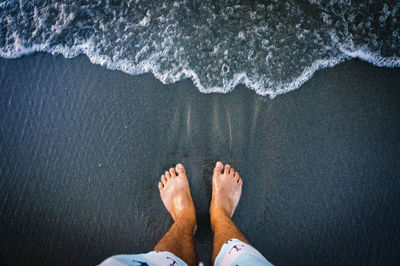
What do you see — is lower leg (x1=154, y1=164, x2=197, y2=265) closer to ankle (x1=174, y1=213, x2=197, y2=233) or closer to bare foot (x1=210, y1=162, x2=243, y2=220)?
ankle (x1=174, y1=213, x2=197, y2=233)

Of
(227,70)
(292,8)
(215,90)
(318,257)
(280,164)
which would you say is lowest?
(318,257)

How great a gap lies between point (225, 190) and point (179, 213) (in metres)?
0.33

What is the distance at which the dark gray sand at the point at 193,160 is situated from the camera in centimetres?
144

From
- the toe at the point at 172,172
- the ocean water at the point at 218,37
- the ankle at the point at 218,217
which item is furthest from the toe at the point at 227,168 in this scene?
the ocean water at the point at 218,37

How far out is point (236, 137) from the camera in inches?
59.1

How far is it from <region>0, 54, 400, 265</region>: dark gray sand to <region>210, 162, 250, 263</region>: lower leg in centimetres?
6

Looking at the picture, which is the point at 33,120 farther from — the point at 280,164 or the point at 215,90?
the point at 280,164

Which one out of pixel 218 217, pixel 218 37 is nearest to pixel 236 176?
pixel 218 217

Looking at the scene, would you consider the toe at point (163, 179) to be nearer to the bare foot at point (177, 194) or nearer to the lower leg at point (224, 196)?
the bare foot at point (177, 194)

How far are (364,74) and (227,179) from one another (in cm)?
120

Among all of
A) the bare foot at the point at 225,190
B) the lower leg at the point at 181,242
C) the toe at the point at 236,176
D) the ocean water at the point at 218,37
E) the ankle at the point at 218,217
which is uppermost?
the ocean water at the point at 218,37

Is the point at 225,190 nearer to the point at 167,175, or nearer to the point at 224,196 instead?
the point at 224,196

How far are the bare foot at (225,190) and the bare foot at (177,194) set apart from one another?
0.16 meters

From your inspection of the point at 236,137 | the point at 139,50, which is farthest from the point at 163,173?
the point at 139,50
